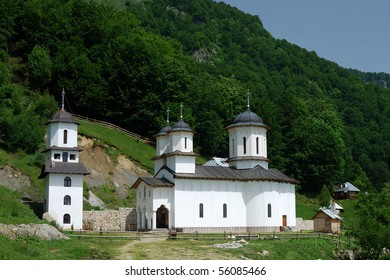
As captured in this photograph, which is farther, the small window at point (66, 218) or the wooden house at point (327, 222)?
the wooden house at point (327, 222)

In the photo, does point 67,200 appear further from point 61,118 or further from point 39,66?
point 39,66

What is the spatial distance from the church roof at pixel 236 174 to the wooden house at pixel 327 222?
4.14 meters

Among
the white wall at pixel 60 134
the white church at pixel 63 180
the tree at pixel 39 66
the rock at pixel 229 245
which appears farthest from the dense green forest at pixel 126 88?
the rock at pixel 229 245

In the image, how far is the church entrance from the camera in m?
48.7

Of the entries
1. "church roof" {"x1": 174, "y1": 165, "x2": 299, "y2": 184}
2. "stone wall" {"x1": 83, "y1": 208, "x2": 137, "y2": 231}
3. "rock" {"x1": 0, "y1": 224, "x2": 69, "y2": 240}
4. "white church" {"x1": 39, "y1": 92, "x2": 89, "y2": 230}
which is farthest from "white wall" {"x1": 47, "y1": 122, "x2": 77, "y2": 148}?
"rock" {"x1": 0, "y1": 224, "x2": 69, "y2": 240}

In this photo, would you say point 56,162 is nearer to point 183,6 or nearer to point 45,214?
point 45,214

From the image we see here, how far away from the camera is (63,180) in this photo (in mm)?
45844

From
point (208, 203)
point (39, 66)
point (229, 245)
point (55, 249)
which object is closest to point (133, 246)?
point (55, 249)

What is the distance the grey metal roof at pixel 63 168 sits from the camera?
4572cm

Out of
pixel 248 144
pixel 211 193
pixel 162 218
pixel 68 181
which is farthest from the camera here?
pixel 248 144

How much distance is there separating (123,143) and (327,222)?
23611 mm

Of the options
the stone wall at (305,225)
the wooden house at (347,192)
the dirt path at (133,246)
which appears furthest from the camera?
the wooden house at (347,192)

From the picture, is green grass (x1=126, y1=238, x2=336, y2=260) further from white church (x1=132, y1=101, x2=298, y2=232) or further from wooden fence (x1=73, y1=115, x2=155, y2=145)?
wooden fence (x1=73, y1=115, x2=155, y2=145)

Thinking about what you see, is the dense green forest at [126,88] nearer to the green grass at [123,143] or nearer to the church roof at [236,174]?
the green grass at [123,143]
